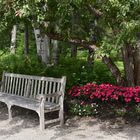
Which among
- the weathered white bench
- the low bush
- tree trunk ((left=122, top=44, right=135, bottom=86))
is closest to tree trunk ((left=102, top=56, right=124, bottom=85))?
tree trunk ((left=122, top=44, right=135, bottom=86))

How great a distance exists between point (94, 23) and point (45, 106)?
3.35 m

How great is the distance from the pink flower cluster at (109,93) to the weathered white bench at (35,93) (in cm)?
73

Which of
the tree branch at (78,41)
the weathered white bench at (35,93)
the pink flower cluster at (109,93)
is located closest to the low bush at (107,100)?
the pink flower cluster at (109,93)

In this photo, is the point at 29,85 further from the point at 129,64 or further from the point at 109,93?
the point at 129,64

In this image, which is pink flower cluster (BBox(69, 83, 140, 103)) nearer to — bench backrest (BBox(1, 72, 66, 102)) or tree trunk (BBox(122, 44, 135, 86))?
tree trunk (BBox(122, 44, 135, 86))

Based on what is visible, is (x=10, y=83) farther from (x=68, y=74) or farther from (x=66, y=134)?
(x=66, y=134)

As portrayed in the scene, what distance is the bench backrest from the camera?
7.19m

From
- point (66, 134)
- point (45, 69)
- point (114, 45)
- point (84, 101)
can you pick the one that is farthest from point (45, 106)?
point (45, 69)

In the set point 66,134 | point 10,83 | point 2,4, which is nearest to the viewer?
point 2,4

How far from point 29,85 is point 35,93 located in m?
0.35

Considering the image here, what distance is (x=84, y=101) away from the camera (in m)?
7.75

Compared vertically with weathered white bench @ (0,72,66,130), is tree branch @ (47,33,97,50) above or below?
above

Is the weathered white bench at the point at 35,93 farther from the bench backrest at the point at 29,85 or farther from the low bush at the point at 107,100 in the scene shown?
the low bush at the point at 107,100

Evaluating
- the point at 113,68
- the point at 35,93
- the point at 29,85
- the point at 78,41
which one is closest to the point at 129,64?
the point at 113,68
